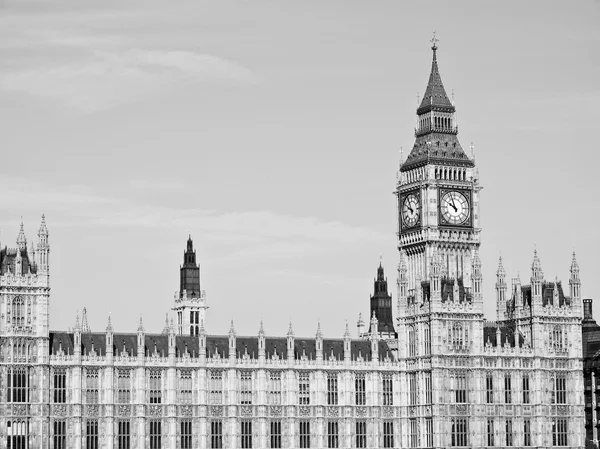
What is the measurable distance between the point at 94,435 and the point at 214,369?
48.2 ft

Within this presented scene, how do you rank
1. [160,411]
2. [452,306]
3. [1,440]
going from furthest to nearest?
[452,306] < [160,411] < [1,440]

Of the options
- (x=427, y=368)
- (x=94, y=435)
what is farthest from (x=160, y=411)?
(x=427, y=368)

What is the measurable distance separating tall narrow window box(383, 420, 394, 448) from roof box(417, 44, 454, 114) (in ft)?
122

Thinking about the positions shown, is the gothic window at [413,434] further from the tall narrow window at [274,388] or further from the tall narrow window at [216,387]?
the tall narrow window at [216,387]

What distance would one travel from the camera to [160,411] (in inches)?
6314

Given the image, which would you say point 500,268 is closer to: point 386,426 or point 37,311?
point 386,426

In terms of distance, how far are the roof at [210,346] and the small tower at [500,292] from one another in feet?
45.9

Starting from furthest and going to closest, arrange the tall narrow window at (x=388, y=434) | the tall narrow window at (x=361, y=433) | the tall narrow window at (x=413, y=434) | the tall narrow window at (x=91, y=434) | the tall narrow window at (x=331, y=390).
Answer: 1. the tall narrow window at (x=388, y=434)
2. the tall narrow window at (x=413, y=434)
3. the tall narrow window at (x=361, y=433)
4. the tall narrow window at (x=331, y=390)
5. the tall narrow window at (x=91, y=434)

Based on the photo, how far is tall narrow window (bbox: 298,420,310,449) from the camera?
166625mm

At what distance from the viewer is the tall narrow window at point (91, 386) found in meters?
158

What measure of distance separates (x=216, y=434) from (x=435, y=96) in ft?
160

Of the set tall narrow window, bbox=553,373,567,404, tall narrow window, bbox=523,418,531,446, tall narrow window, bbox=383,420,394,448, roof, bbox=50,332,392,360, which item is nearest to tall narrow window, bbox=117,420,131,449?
roof, bbox=50,332,392,360

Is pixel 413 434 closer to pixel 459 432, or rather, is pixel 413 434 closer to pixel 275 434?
pixel 459 432

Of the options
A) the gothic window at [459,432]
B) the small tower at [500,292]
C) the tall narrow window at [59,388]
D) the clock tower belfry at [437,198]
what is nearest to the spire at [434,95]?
the clock tower belfry at [437,198]
